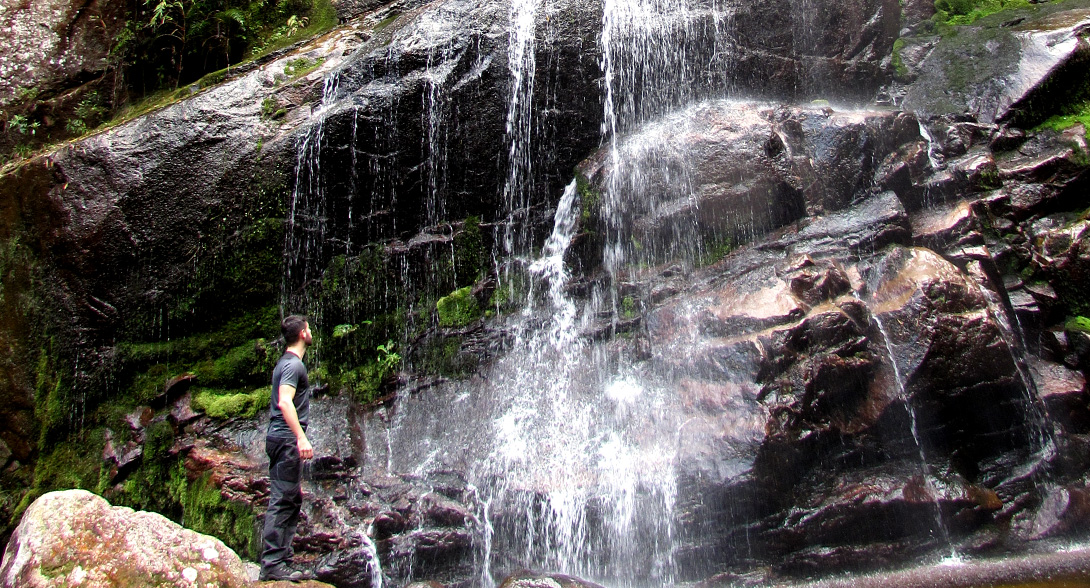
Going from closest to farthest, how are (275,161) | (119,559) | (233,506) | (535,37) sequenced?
(119,559)
(233,506)
(275,161)
(535,37)

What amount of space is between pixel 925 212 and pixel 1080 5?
4.71 meters

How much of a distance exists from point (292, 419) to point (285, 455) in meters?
0.31

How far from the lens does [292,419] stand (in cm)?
462

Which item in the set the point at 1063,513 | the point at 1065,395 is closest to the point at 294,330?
the point at 1063,513

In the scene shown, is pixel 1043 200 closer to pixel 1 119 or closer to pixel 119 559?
pixel 119 559

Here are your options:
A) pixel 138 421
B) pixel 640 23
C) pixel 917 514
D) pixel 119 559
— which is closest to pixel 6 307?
pixel 138 421

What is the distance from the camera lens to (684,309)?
7.10 metres

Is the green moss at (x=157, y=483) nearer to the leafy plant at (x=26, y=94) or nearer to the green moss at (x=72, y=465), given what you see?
the green moss at (x=72, y=465)

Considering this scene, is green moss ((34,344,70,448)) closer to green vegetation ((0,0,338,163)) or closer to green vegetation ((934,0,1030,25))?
green vegetation ((0,0,338,163))

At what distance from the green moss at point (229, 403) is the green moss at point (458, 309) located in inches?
90.1

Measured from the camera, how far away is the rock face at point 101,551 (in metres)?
3.64

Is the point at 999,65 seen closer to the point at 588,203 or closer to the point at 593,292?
the point at 588,203

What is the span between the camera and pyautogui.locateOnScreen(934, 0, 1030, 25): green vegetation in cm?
1000

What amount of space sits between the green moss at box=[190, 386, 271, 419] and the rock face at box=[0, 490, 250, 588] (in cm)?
347
